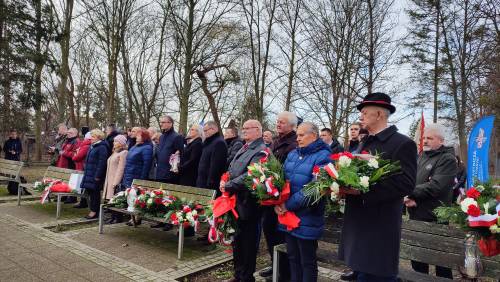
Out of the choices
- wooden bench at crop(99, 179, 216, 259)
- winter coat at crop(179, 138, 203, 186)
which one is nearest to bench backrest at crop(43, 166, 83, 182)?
wooden bench at crop(99, 179, 216, 259)

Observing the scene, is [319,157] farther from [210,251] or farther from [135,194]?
[135,194]

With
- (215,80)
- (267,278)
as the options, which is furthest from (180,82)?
(267,278)

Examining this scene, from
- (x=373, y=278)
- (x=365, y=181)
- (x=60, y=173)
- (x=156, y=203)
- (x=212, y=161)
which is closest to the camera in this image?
(x=365, y=181)

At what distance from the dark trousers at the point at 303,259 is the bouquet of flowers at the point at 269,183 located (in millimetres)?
473

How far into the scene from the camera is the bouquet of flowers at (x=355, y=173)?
282 cm

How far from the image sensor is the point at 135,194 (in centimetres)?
678

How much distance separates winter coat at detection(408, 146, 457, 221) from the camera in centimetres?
436

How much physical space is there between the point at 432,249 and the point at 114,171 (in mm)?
6313

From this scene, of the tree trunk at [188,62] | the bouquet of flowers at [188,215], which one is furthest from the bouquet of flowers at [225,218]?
the tree trunk at [188,62]

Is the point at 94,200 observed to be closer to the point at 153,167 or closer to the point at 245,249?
the point at 153,167

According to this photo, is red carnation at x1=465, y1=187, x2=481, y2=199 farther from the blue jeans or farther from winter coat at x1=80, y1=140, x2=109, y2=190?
winter coat at x1=80, y1=140, x2=109, y2=190

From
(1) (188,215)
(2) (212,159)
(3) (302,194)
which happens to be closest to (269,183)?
(3) (302,194)

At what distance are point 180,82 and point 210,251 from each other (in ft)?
56.7

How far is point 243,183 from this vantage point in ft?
14.5
